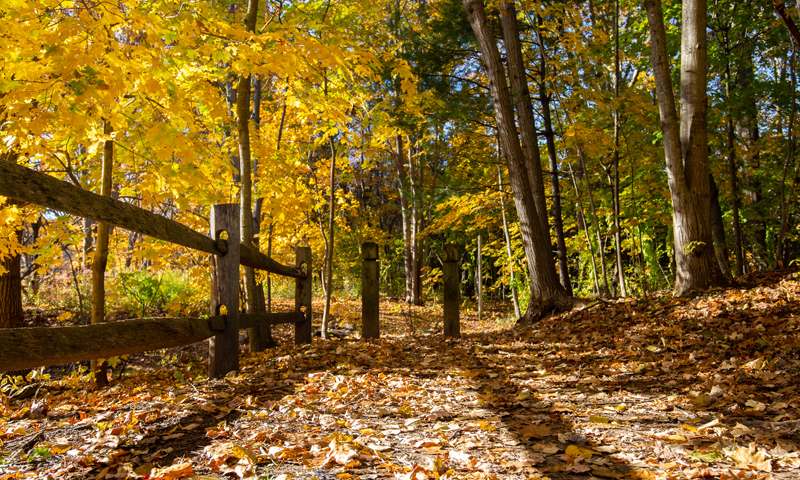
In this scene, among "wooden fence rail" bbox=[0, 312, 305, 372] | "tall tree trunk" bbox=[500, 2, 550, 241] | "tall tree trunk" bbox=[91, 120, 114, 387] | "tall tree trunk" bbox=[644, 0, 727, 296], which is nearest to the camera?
"wooden fence rail" bbox=[0, 312, 305, 372]

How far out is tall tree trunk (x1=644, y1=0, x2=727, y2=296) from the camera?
17.9 ft

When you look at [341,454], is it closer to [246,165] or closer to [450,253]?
[246,165]

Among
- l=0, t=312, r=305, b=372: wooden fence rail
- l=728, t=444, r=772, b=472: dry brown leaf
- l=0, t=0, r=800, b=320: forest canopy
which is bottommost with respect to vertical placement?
l=728, t=444, r=772, b=472: dry brown leaf

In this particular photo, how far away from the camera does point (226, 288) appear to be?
3875 mm

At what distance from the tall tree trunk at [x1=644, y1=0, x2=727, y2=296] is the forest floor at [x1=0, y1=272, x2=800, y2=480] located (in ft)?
2.36

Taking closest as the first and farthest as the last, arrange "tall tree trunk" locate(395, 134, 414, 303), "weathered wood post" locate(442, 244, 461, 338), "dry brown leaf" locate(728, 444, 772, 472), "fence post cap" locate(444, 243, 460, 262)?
"dry brown leaf" locate(728, 444, 772, 472) < "fence post cap" locate(444, 243, 460, 262) < "weathered wood post" locate(442, 244, 461, 338) < "tall tree trunk" locate(395, 134, 414, 303)

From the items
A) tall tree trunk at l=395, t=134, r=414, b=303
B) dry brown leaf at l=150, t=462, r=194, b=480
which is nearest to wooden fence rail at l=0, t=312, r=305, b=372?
dry brown leaf at l=150, t=462, r=194, b=480

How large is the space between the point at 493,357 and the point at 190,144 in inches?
137

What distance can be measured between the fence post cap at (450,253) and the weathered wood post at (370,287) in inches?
40.2

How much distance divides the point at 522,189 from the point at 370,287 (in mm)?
2772

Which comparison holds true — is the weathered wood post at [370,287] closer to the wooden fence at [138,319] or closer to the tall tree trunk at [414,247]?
the wooden fence at [138,319]

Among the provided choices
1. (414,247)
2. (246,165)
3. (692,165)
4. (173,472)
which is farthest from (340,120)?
A: (414,247)

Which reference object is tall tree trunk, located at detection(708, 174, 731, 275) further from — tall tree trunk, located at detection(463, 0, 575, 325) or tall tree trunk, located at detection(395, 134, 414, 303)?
tall tree trunk, located at detection(395, 134, 414, 303)

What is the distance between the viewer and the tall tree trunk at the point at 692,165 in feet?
17.9
